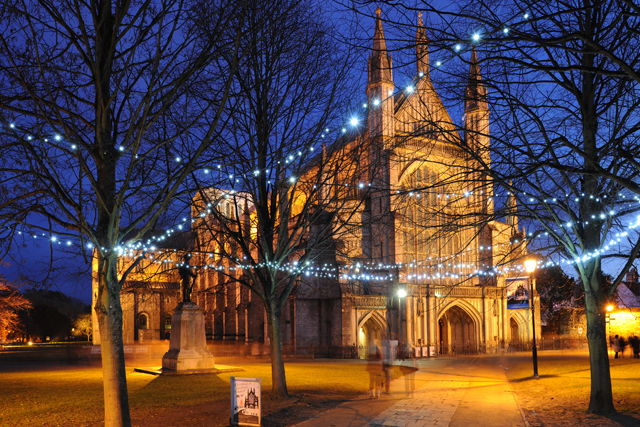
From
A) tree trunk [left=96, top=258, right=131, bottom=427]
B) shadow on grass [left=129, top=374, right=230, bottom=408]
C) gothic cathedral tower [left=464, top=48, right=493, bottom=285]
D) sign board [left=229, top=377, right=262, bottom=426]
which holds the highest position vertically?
gothic cathedral tower [left=464, top=48, right=493, bottom=285]

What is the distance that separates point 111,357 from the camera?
7.96m

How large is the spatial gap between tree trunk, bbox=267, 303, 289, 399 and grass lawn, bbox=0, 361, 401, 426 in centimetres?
29

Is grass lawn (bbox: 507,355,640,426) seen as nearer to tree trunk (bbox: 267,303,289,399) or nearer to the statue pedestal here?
tree trunk (bbox: 267,303,289,399)

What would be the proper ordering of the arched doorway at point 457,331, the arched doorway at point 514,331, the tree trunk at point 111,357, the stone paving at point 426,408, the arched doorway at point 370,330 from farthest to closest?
1. the arched doorway at point 514,331
2. the arched doorway at point 457,331
3. the arched doorway at point 370,330
4. the stone paving at point 426,408
5. the tree trunk at point 111,357

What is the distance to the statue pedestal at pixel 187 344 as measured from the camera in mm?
20875

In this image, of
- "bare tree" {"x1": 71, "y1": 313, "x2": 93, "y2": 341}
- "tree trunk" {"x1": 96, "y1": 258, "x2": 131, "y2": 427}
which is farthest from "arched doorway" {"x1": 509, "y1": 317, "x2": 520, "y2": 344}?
"bare tree" {"x1": 71, "y1": 313, "x2": 93, "y2": 341}

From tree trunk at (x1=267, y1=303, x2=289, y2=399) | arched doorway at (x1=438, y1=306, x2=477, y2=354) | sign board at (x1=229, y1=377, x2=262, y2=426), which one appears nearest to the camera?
sign board at (x1=229, y1=377, x2=262, y2=426)

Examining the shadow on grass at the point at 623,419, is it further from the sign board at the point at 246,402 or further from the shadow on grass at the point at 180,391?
the shadow on grass at the point at 180,391

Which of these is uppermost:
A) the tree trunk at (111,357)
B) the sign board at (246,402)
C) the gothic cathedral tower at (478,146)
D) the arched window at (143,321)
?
the gothic cathedral tower at (478,146)

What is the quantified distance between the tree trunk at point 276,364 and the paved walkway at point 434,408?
1.57 meters

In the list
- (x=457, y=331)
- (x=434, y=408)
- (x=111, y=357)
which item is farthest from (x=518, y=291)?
(x=111, y=357)

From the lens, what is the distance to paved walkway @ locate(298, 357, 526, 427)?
10.0 meters

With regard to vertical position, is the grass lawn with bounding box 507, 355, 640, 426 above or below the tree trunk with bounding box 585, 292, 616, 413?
below

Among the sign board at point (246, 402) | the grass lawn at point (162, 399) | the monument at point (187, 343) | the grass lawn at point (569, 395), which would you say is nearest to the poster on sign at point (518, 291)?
the grass lawn at point (569, 395)
